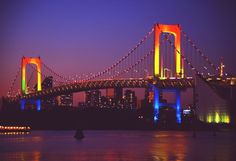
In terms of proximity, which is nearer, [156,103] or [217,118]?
[156,103]

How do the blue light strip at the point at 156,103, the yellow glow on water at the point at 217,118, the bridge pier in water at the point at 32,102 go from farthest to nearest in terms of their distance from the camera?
the bridge pier in water at the point at 32,102, the yellow glow on water at the point at 217,118, the blue light strip at the point at 156,103

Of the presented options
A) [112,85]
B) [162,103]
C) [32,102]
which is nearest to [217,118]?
[162,103]

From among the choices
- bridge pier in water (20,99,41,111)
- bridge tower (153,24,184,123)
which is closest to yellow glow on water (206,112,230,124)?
bridge tower (153,24,184,123)

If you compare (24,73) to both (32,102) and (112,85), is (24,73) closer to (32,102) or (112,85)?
(32,102)

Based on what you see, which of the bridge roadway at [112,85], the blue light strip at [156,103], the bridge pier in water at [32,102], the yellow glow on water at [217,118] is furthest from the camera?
the bridge pier in water at [32,102]

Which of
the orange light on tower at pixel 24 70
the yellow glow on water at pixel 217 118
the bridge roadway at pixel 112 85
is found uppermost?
the orange light on tower at pixel 24 70

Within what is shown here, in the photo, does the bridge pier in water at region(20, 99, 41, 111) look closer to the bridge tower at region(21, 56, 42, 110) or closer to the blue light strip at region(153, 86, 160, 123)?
the bridge tower at region(21, 56, 42, 110)

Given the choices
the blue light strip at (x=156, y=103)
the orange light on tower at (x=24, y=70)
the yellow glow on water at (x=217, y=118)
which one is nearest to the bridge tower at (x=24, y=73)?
the orange light on tower at (x=24, y=70)

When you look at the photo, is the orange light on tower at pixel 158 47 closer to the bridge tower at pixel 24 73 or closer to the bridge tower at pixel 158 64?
the bridge tower at pixel 158 64

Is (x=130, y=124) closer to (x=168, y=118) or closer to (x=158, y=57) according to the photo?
(x=168, y=118)
